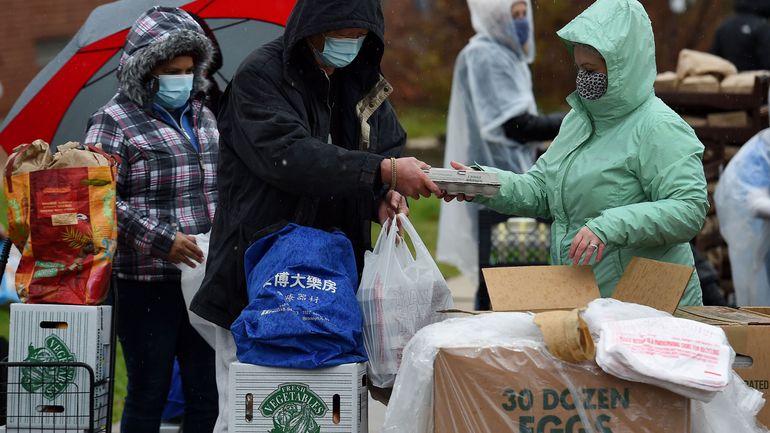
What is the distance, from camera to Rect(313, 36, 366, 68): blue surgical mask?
4102mm

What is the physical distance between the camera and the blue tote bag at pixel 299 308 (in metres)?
3.75

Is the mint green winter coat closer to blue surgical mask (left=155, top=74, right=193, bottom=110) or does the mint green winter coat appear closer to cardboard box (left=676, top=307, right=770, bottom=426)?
cardboard box (left=676, top=307, right=770, bottom=426)

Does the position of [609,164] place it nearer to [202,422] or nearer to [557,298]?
[557,298]

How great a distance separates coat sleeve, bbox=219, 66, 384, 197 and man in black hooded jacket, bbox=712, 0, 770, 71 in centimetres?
638

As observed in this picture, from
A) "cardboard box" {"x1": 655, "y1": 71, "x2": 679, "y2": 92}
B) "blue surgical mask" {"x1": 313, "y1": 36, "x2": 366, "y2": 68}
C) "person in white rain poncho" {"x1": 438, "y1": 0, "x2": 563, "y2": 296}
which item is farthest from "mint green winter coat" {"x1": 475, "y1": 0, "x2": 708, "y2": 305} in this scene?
"cardboard box" {"x1": 655, "y1": 71, "x2": 679, "y2": 92}

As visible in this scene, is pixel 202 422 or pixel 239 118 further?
pixel 202 422

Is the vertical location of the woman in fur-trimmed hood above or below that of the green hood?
below

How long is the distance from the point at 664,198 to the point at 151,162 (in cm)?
203

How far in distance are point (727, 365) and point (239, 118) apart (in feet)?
5.48

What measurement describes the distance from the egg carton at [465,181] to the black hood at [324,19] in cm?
55

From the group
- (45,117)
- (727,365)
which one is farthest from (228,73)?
(727,365)

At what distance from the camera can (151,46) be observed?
4.92 m

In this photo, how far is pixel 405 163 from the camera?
392 cm

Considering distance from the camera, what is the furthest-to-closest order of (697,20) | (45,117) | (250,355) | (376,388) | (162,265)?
(697,20) → (45,117) → (162,265) → (376,388) → (250,355)
